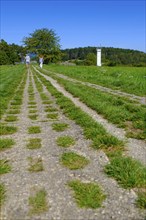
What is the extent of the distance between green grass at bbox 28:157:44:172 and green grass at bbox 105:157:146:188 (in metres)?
1.30

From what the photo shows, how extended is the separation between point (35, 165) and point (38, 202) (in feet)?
5.65

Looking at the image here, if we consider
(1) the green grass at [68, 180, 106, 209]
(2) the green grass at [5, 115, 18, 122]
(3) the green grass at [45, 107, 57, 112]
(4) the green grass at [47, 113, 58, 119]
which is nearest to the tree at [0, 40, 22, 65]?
(3) the green grass at [45, 107, 57, 112]

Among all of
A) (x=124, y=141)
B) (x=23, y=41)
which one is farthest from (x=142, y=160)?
(x=23, y=41)

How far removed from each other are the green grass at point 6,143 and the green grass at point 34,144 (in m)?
0.46

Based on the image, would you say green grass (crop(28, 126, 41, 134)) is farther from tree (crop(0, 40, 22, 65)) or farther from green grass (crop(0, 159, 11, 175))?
tree (crop(0, 40, 22, 65))

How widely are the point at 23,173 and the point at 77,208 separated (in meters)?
1.74

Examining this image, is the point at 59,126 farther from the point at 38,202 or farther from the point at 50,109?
the point at 38,202

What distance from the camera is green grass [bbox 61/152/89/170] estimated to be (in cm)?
643

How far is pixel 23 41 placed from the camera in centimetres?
11581

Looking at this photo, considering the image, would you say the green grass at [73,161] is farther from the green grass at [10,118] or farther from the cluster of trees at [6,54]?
the cluster of trees at [6,54]

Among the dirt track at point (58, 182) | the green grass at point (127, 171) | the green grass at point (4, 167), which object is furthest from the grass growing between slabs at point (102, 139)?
the green grass at point (4, 167)

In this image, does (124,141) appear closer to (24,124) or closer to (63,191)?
(63,191)

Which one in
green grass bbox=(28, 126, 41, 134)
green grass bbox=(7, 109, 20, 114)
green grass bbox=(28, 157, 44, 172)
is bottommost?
green grass bbox=(28, 157, 44, 172)

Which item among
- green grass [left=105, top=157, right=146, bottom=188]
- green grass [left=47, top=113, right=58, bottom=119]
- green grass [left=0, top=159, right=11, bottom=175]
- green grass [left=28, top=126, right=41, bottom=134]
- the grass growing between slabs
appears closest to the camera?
green grass [left=105, top=157, right=146, bottom=188]
